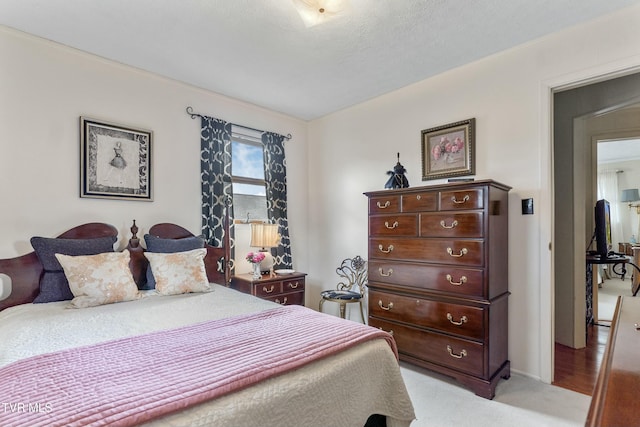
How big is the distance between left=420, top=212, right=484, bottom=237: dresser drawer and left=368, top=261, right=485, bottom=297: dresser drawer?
25 centimetres

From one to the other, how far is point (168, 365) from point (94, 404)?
0.90ft

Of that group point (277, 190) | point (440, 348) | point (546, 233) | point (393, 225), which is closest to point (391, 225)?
point (393, 225)

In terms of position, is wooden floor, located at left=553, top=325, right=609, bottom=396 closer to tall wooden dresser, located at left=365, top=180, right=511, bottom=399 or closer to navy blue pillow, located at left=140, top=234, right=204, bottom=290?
tall wooden dresser, located at left=365, top=180, right=511, bottom=399

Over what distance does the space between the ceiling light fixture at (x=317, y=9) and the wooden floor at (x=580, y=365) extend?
9.23 feet

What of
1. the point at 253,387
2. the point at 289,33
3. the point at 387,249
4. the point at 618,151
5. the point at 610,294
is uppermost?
the point at 289,33

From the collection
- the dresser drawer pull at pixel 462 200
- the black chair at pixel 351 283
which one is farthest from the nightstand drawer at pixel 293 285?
the dresser drawer pull at pixel 462 200

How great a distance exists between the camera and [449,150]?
2965 millimetres

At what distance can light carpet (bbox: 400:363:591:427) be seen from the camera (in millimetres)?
1954

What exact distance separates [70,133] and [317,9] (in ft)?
7.09

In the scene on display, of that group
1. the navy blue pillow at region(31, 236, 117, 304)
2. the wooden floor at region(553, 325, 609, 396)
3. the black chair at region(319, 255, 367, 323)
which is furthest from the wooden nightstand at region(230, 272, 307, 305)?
the wooden floor at region(553, 325, 609, 396)

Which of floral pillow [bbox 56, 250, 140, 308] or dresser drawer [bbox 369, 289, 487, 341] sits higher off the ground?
floral pillow [bbox 56, 250, 140, 308]

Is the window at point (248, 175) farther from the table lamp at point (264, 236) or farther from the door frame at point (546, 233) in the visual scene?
the door frame at point (546, 233)

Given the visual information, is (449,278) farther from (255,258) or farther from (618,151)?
(618,151)

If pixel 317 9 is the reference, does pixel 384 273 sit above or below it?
below
